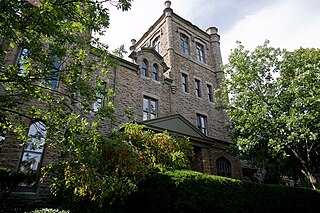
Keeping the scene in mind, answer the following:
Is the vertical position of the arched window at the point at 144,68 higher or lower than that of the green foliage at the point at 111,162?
higher

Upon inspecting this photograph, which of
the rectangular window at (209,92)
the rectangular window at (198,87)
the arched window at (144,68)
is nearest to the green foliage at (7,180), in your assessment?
the arched window at (144,68)

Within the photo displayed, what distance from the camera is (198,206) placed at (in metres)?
7.88

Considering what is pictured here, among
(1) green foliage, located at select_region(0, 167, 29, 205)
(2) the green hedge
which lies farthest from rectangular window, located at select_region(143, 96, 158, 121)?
(1) green foliage, located at select_region(0, 167, 29, 205)

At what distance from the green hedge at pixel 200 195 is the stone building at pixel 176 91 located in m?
3.72

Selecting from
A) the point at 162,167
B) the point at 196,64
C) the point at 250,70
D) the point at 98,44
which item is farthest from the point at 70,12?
the point at 196,64

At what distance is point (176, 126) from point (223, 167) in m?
6.69

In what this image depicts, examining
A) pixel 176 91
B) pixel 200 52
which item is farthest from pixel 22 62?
pixel 200 52

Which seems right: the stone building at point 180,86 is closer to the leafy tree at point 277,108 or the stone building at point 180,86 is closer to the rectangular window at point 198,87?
the rectangular window at point 198,87

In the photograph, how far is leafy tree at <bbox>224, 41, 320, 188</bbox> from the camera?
40.9 feet

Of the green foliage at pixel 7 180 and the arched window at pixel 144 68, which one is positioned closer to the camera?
the green foliage at pixel 7 180

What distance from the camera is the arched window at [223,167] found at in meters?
17.4

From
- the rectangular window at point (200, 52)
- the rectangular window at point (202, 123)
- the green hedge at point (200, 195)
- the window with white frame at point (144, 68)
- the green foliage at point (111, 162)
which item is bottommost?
the green hedge at point (200, 195)

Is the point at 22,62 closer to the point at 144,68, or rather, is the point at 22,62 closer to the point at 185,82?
the point at 144,68

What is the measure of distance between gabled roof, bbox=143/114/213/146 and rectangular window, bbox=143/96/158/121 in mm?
2055
